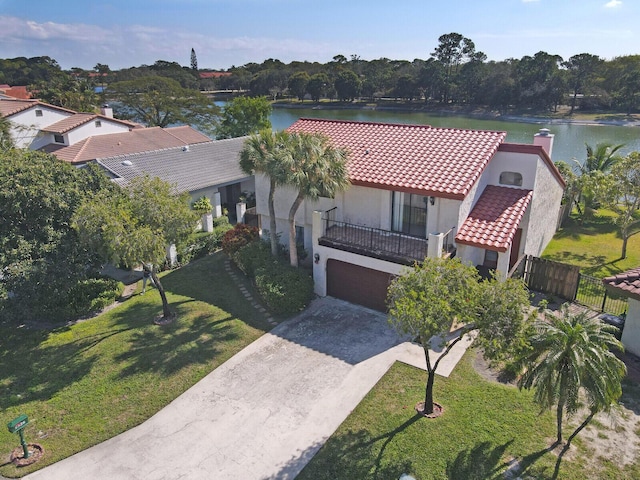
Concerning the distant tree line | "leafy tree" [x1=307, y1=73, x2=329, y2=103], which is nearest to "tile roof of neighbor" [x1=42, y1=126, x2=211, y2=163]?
the distant tree line

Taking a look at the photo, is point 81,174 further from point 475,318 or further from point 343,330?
point 475,318

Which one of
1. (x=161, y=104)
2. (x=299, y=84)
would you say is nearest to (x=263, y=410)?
(x=161, y=104)

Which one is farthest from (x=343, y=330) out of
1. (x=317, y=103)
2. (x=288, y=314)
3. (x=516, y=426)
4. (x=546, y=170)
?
(x=317, y=103)

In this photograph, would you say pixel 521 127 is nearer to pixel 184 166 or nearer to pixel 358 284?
pixel 184 166

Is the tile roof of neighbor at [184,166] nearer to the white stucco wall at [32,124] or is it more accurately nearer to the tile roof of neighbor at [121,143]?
the tile roof of neighbor at [121,143]

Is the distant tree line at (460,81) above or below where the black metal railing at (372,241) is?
above

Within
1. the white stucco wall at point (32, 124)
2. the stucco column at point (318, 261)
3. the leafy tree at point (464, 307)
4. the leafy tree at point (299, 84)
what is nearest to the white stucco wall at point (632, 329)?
the leafy tree at point (464, 307)

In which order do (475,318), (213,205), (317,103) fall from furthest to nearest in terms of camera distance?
(317,103), (213,205), (475,318)
